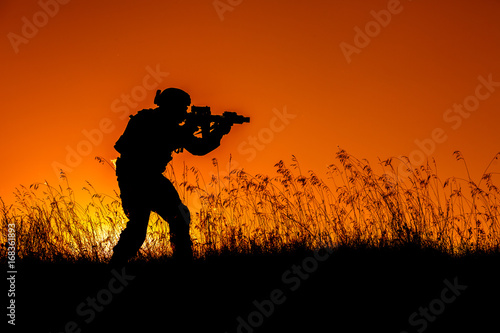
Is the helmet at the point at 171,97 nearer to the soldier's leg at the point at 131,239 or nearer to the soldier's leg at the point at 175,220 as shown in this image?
the soldier's leg at the point at 175,220

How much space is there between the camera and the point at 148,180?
4746 mm

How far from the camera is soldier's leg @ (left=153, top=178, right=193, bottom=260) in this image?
4.79 meters

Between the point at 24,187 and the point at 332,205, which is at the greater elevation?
the point at 24,187

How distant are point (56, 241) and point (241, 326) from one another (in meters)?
3.34

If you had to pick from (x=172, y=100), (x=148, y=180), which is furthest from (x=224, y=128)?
(x=148, y=180)

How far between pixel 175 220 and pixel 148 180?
434mm

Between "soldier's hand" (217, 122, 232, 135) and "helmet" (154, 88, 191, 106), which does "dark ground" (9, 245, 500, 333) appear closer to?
"soldier's hand" (217, 122, 232, 135)

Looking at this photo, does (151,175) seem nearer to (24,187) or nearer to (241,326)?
(241,326)

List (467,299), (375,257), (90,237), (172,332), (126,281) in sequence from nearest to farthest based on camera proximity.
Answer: (172,332) < (467,299) < (126,281) < (375,257) < (90,237)

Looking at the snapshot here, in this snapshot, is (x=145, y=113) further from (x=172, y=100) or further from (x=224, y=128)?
(x=224, y=128)

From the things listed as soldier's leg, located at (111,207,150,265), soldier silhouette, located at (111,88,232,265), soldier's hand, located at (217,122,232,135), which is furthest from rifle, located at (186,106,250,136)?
soldier's leg, located at (111,207,150,265)

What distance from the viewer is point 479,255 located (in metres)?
5.14

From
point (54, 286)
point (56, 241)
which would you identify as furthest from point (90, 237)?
point (54, 286)

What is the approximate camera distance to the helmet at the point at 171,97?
197 inches
